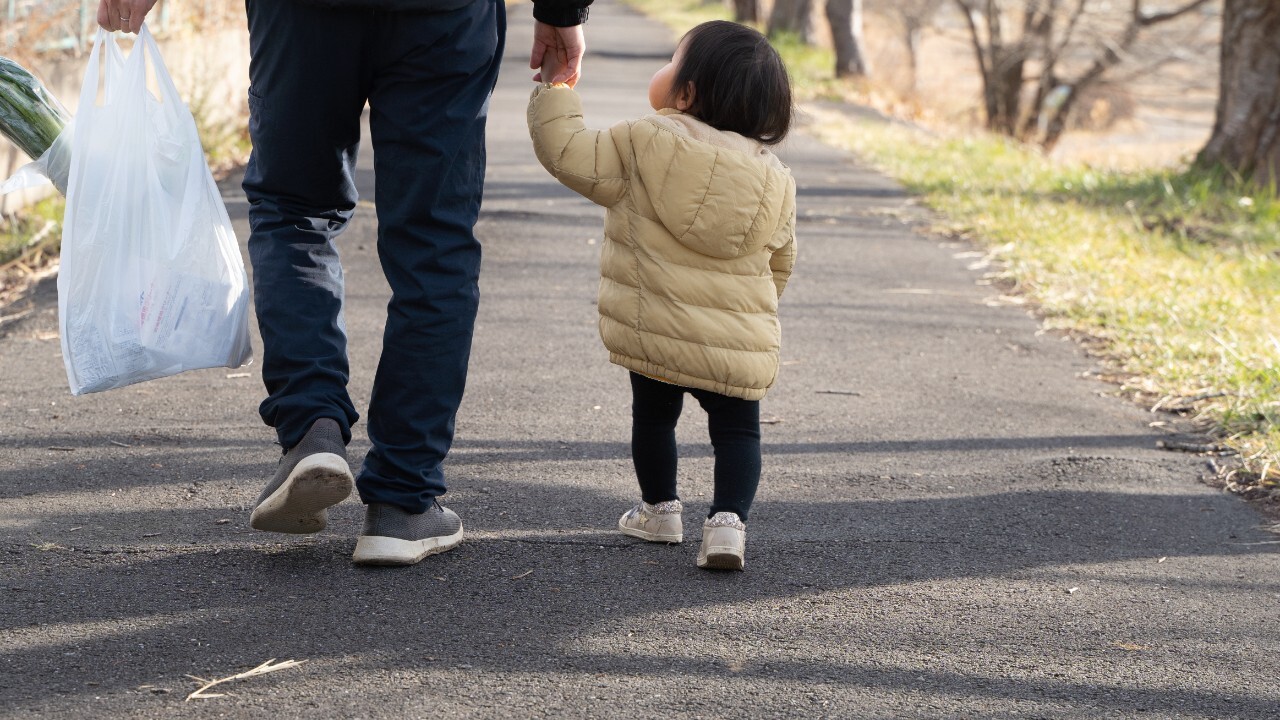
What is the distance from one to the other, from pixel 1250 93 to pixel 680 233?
22.5ft

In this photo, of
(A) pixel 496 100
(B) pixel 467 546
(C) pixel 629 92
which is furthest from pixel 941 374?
(C) pixel 629 92

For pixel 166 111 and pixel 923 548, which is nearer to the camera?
pixel 166 111

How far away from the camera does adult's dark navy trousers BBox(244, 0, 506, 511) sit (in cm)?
241

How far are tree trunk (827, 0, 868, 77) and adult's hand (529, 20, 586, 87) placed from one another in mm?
14948

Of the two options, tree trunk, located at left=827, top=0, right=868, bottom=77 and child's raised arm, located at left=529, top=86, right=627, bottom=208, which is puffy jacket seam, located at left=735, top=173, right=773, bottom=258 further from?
tree trunk, located at left=827, top=0, right=868, bottom=77

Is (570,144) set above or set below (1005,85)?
above

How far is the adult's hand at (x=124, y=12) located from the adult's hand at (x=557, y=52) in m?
0.71

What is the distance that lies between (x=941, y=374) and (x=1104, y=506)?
48.9 inches

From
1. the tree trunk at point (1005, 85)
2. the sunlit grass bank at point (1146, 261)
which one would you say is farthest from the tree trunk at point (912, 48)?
the sunlit grass bank at point (1146, 261)

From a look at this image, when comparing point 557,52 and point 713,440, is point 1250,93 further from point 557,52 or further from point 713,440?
point 557,52

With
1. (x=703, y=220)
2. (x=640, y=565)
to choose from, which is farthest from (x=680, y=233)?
(x=640, y=565)

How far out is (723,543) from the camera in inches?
103

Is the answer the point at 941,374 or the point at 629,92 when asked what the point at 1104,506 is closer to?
the point at 941,374

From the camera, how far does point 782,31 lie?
2247cm
